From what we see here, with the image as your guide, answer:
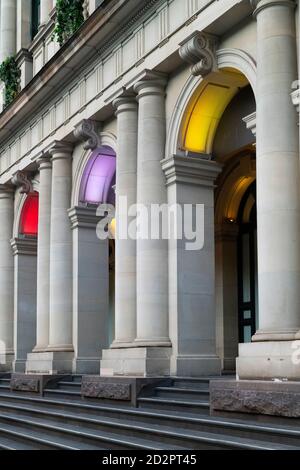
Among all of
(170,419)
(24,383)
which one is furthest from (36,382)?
(170,419)

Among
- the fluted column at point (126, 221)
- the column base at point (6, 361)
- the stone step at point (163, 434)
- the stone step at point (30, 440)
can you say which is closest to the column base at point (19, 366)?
the column base at point (6, 361)

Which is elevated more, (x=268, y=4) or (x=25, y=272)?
(x=268, y=4)

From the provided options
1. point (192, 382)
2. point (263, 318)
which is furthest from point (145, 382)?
point (263, 318)

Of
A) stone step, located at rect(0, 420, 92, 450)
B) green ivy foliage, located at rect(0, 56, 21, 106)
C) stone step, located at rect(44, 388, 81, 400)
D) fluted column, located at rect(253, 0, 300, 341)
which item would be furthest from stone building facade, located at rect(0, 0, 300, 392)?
stone step, located at rect(0, 420, 92, 450)

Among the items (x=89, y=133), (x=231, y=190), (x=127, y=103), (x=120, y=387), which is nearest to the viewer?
(x=120, y=387)

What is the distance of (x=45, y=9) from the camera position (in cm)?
2673

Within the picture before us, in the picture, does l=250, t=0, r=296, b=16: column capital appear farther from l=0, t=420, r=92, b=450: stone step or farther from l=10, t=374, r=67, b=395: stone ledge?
l=10, t=374, r=67, b=395: stone ledge

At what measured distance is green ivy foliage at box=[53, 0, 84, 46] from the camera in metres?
23.0

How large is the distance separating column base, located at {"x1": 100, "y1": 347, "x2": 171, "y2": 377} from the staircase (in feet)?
3.22

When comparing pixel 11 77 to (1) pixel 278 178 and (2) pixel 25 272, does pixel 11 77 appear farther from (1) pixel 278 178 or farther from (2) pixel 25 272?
(1) pixel 278 178

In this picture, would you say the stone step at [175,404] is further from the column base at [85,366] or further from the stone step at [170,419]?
the column base at [85,366]

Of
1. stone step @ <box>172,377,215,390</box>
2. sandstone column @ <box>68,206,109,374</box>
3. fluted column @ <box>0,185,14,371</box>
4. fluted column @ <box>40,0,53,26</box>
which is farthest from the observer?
fluted column @ <box>0,185,14,371</box>

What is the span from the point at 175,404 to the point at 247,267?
866cm

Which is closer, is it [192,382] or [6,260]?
[192,382]
